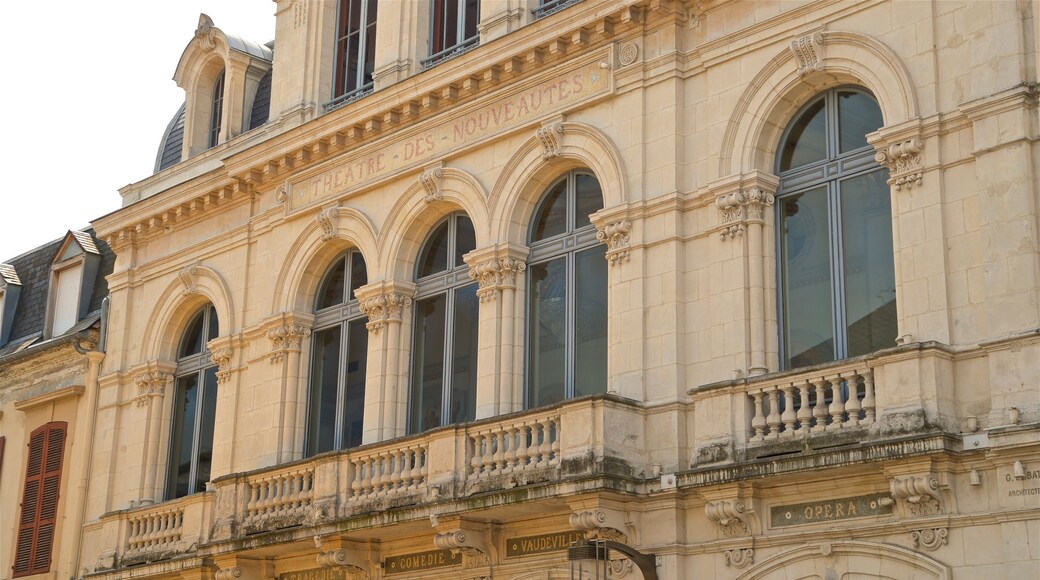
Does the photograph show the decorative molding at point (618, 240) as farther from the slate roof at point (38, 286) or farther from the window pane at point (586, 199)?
the slate roof at point (38, 286)

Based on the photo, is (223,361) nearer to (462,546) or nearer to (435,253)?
(435,253)

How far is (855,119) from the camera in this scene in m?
17.9

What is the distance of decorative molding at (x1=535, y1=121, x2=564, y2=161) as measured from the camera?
67.2 ft

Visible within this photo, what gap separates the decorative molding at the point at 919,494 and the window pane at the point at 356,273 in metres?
10.6

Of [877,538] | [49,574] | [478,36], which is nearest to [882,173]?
[877,538]

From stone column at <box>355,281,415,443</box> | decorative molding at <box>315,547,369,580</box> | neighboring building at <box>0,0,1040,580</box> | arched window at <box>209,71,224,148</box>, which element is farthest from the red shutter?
stone column at <box>355,281,415,443</box>

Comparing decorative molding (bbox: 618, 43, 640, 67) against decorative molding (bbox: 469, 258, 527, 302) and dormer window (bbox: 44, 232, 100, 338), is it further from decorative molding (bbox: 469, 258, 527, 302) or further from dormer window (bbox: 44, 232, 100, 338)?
dormer window (bbox: 44, 232, 100, 338)

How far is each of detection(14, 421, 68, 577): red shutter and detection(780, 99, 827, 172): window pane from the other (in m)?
15.7

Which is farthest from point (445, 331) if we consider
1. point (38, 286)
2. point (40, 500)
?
point (38, 286)

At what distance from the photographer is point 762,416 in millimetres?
16922

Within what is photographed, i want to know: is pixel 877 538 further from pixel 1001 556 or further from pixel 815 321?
pixel 815 321

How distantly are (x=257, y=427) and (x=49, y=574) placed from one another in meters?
6.12

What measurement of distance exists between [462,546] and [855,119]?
7.29 metres

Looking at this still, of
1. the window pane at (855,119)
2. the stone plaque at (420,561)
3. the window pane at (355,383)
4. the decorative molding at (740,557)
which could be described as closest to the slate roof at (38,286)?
the window pane at (355,383)
